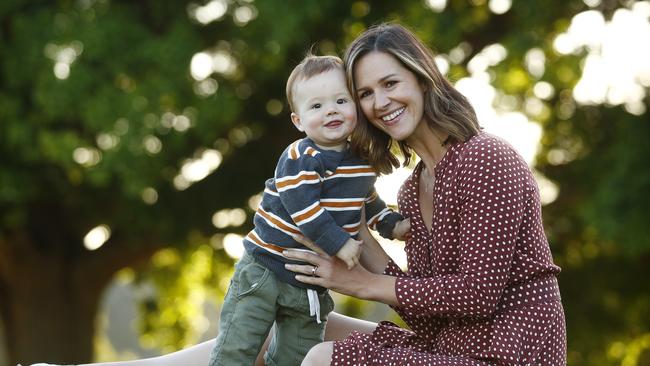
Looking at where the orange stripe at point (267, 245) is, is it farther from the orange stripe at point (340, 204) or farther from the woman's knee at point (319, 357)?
the woman's knee at point (319, 357)

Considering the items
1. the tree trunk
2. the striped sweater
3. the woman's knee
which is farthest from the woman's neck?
the tree trunk

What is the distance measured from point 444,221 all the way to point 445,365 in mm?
399

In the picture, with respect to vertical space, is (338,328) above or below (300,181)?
below

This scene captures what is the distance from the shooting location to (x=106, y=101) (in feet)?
27.1

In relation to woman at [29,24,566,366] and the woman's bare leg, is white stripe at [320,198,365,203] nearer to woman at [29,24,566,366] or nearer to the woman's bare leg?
woman at [29,24,566,366]

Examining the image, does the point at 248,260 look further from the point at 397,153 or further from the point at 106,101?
the point at 106,101

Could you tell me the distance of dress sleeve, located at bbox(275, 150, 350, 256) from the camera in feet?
9.55

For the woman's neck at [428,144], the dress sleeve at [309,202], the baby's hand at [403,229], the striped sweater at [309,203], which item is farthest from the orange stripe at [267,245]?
the woman's neck at [428,144]

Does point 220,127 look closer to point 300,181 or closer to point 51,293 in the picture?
point 51,293

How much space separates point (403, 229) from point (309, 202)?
401mm

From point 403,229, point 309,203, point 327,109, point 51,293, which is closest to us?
point 309,203

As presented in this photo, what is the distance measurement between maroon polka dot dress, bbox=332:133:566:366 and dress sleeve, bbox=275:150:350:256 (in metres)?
0.22

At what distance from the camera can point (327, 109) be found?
3027 millimetres

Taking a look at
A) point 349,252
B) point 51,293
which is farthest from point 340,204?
point 51,293
